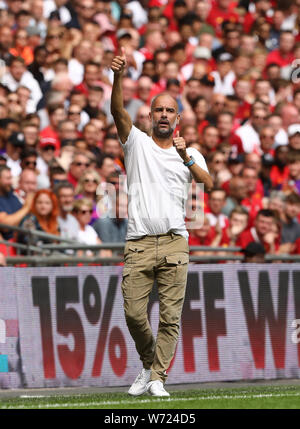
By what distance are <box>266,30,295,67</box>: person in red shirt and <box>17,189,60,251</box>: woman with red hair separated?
26.2 feet

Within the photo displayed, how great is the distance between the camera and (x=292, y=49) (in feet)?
65.5

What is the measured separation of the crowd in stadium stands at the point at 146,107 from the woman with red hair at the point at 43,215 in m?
0.02

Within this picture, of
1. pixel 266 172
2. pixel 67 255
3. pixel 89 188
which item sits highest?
pixel 266 172

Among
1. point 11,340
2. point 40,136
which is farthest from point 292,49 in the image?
point 11,340

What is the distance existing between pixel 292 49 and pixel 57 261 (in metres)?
9.92

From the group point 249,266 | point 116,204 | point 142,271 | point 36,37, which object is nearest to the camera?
point 142,271

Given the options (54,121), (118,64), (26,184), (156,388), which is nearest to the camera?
(118,64)

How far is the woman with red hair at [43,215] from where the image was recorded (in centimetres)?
1249

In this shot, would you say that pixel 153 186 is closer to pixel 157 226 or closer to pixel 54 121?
pixel 157 226

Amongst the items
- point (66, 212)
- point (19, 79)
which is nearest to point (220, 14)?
point (19, 79)

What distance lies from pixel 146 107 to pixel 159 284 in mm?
7106

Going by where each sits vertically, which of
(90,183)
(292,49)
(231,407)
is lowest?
(231,407)

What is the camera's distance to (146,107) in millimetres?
15883
